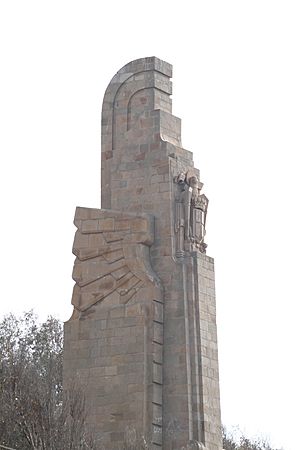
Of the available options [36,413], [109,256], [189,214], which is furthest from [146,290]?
[36,413]

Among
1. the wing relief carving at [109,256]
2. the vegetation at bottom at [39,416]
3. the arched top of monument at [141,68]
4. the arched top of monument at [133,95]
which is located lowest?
the vegetation at bottom at [39,416]

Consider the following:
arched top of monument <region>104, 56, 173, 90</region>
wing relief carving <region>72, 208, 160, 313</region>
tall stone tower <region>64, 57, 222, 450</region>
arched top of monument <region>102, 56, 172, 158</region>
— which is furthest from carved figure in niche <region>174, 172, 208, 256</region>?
arched top of monument <region>104, 56, 173, 90</region>

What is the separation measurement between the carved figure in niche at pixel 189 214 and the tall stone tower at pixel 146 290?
19 mm

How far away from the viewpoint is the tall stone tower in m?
27.8

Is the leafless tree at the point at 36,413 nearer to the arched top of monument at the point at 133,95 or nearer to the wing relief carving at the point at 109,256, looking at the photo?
the wing relief carving at the point at 109,256

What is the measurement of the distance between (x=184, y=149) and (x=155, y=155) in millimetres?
751

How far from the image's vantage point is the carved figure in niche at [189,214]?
28.7 metres

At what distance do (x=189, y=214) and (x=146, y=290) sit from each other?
66.4 inches

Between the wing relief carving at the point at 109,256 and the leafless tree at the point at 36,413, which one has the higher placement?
the wing relief carving at the point at 109,256

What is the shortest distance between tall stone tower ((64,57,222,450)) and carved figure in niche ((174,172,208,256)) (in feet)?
0.06

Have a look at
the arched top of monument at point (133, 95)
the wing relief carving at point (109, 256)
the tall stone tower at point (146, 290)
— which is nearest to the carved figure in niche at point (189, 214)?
the tall stone tower at point (146, 290)

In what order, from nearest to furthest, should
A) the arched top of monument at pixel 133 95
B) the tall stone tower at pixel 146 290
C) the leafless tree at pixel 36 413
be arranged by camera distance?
the leafless tree at pixel 36 413 < the tall stone tower at pixel 146 290 < the arched top of monument at pixel 133 95

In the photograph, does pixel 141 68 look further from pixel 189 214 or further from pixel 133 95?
pixel 189 214

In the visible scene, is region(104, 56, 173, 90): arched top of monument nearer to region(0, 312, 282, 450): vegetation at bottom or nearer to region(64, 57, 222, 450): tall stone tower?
region(64, 57, 222, 450): tall stone tower
